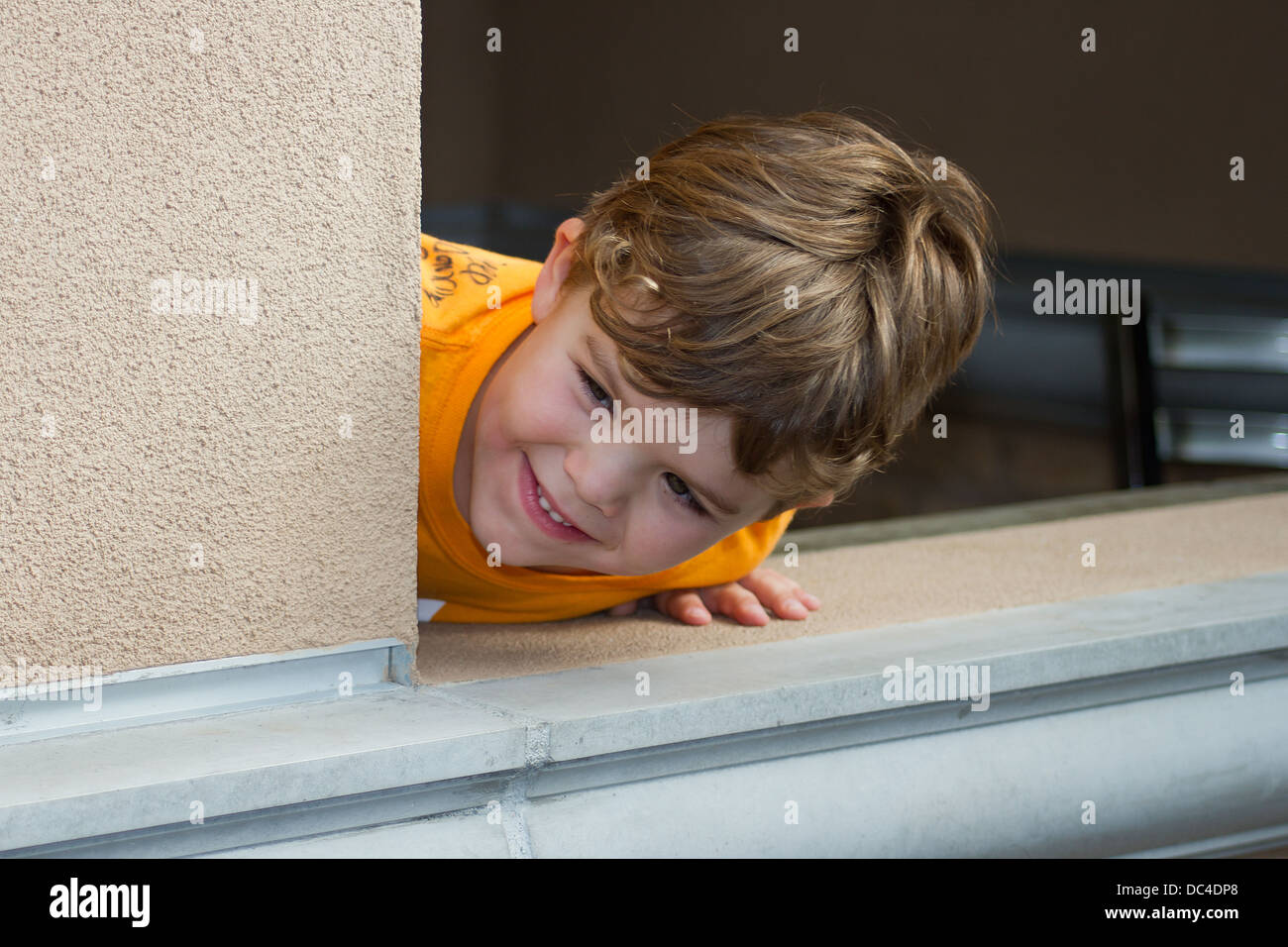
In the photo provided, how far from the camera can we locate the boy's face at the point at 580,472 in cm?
87

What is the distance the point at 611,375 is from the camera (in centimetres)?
88

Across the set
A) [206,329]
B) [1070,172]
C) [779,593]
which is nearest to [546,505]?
[779,593]

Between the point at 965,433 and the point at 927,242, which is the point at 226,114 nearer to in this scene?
the point at 927,242

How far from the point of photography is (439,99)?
5.70m

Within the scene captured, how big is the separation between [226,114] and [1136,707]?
2.45 feet

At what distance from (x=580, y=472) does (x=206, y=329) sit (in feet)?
0.95

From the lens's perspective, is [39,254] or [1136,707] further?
[1136,707]

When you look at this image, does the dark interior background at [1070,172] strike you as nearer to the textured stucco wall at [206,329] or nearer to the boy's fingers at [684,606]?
the boy's fingers at [684,606]

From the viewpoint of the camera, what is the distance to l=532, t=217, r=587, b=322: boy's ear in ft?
3.30

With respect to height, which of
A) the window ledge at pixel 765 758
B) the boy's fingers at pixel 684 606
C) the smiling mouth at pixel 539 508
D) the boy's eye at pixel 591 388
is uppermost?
the boy's eye at pixel 591 388

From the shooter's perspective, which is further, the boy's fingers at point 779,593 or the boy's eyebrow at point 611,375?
the boy's fingers at point 779,593

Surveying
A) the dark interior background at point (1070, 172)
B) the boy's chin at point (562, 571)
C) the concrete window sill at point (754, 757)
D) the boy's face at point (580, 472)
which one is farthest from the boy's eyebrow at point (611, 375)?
the dark interior background at point (1070, 172)

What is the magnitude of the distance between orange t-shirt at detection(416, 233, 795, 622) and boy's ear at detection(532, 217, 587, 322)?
0.30 ft

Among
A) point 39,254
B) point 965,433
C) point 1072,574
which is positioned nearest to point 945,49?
point 965,433
